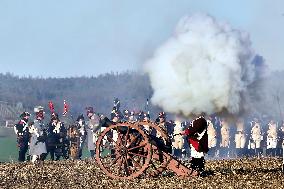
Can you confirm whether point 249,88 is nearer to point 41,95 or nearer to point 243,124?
point 243,124

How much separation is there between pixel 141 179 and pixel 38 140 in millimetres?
7813

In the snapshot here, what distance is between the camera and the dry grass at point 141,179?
46.2 ft

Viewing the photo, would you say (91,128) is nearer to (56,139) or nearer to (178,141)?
(56,139)

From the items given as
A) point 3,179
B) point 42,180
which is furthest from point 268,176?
point 3,179

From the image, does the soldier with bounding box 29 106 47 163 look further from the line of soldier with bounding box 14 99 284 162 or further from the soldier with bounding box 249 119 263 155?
the soldier with bounding box 249 119 263 155

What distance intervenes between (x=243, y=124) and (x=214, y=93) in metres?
13.3

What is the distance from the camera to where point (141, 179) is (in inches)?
598

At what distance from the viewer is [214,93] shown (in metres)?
18.5

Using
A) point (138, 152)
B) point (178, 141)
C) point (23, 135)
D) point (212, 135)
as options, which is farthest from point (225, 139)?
point (138, 152)

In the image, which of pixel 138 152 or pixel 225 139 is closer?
pixel 138 152

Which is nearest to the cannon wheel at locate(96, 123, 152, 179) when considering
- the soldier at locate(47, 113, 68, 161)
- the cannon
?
the cannon

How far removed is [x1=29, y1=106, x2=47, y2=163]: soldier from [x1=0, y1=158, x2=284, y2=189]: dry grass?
3.14 metres

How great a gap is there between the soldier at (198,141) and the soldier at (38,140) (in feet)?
24.9

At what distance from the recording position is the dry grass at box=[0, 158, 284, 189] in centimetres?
→ 1408
